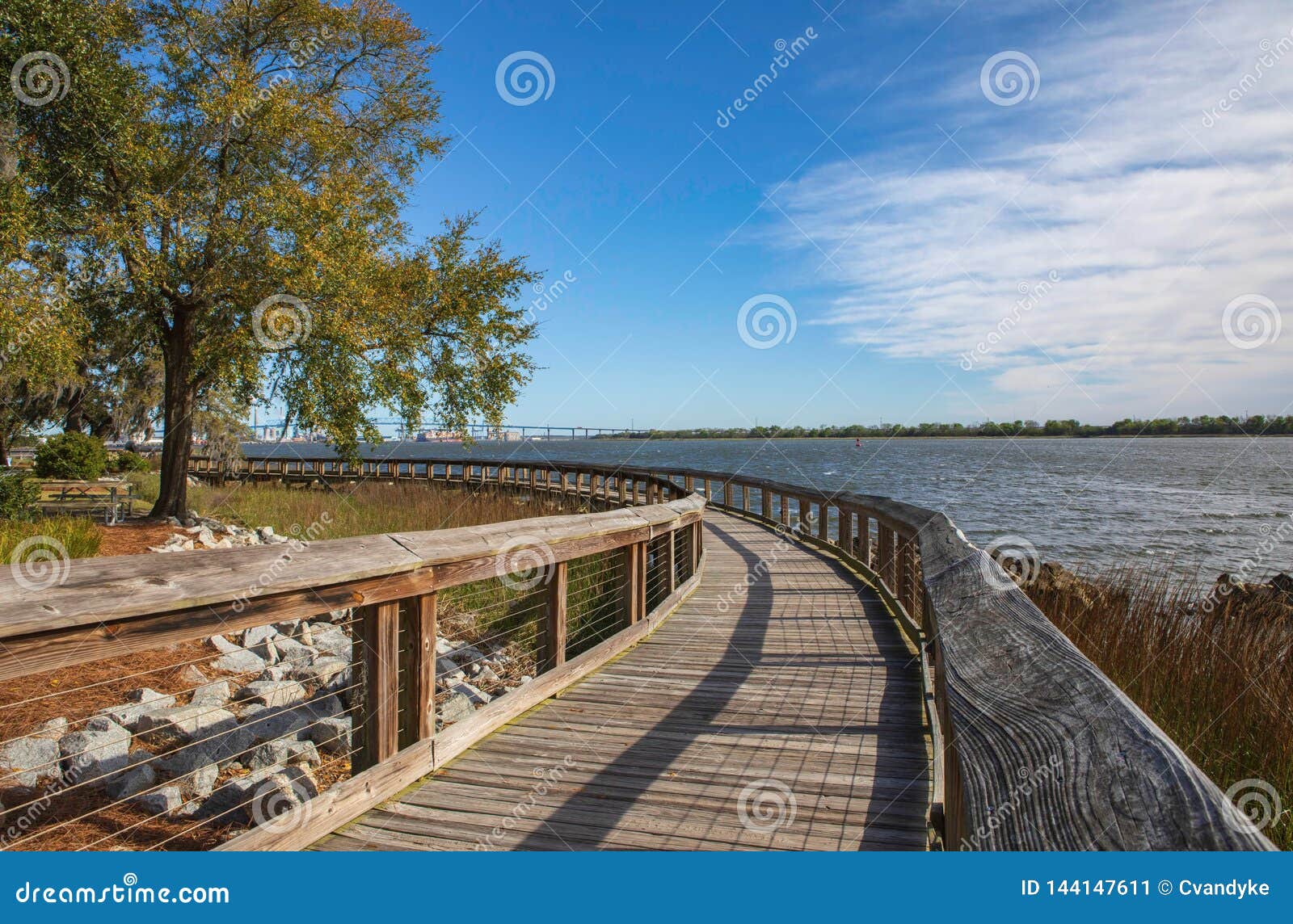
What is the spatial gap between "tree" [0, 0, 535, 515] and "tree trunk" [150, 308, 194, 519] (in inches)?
1.4

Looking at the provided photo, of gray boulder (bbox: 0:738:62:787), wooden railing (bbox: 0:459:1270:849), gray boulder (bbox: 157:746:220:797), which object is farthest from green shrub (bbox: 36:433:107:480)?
wooden railing (bbox: 0:459:1270:849)

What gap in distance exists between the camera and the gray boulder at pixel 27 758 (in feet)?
14.3

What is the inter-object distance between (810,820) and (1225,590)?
10197mm

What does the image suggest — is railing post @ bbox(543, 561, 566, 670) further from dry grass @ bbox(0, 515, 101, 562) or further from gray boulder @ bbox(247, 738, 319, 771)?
dry grass @ bbox(0, 515, 101, 562)

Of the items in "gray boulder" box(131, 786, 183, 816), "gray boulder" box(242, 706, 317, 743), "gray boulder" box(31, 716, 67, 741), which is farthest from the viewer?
"gray boulder" box(242, 706, 317, 743)

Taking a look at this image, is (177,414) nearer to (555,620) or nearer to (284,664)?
(284,664)

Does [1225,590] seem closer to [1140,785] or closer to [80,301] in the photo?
[1140,785]

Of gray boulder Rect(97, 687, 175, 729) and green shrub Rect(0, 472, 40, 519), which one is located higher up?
green shrub Rect(0, 472, 40, 519)

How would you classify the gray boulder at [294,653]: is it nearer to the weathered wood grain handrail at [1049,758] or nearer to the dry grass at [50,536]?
the dry grass at [50,536]

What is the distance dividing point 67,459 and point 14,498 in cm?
916

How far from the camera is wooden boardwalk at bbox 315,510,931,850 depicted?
2.96 m

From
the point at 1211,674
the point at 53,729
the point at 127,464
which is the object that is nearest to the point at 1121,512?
the point at 1211,674

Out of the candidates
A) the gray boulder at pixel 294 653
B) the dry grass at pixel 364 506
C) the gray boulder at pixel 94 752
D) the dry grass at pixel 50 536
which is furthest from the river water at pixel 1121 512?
the gray boulder at pixel 94 752

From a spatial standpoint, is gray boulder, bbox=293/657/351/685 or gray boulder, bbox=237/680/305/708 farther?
gray boulder, bbox=293/657/351/685
